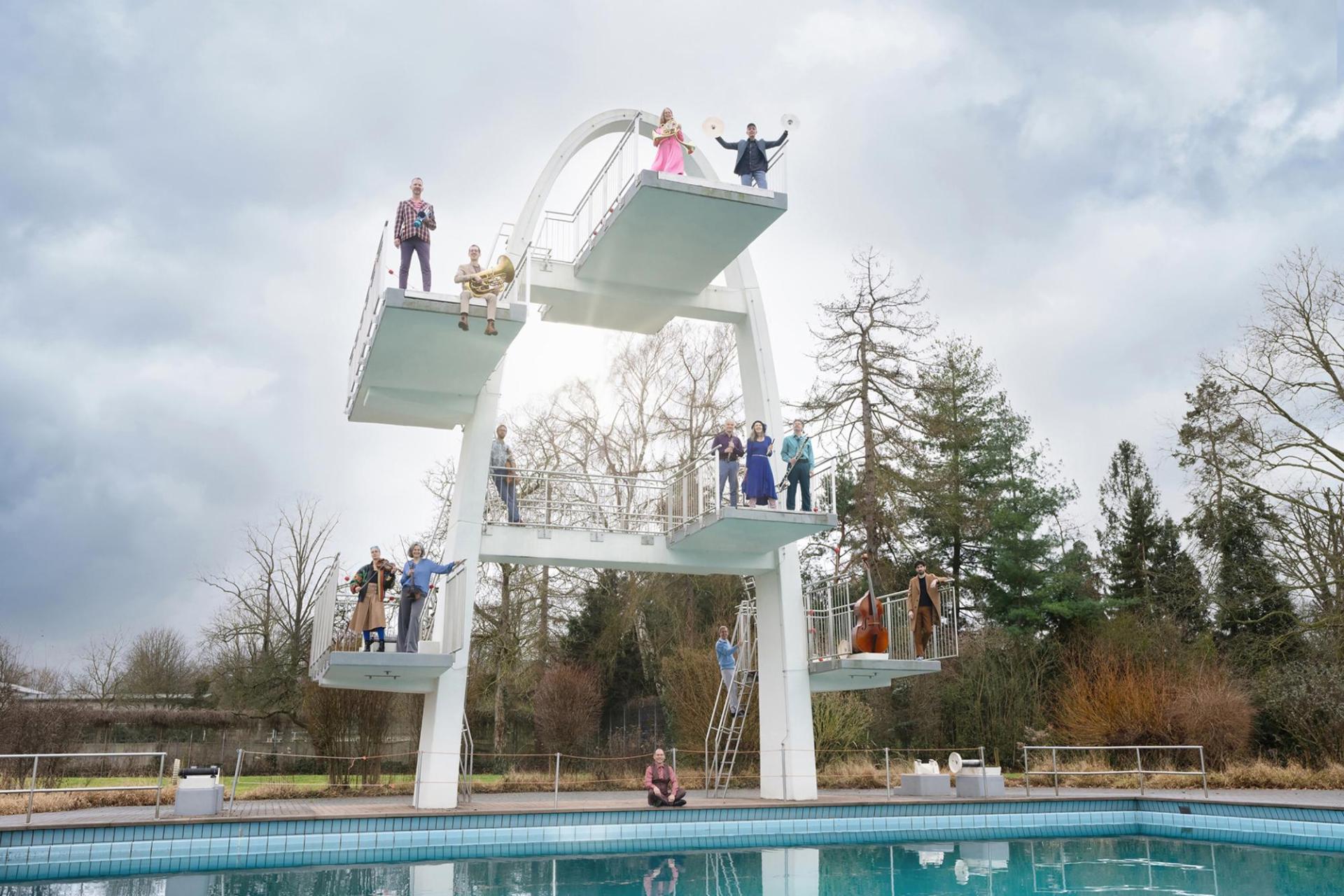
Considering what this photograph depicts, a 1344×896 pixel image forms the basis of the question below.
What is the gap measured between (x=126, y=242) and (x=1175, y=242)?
18957 millimetres

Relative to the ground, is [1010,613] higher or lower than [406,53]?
lower

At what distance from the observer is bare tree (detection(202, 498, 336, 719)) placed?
29.8 m

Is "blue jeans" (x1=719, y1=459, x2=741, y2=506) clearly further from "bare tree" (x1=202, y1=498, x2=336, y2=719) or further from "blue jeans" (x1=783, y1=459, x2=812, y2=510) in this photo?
"bare tree" (x1=202, y1=498, x2=336, y2=719)

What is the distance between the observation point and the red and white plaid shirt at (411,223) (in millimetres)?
13836

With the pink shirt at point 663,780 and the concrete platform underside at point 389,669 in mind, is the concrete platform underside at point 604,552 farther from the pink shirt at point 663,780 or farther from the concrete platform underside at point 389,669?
the pink shirt at point 663,780

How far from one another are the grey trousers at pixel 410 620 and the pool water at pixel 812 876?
10.6 ft

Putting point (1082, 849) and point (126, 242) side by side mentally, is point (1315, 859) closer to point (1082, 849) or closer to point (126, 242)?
point (1082, 849)

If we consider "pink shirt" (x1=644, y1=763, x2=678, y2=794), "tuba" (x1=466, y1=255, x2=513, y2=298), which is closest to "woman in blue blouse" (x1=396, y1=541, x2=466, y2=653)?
"tuba" (x1=466, y1=255, x2=513, y2=298)

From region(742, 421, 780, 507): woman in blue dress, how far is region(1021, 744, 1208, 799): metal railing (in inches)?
217

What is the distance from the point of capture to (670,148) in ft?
48.8

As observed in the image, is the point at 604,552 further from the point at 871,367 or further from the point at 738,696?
the point at 871,367

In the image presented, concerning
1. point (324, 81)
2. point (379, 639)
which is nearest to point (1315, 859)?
point (379, 639)

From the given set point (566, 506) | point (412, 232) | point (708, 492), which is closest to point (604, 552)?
point (566, 506)

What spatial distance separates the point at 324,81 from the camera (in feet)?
52.1
